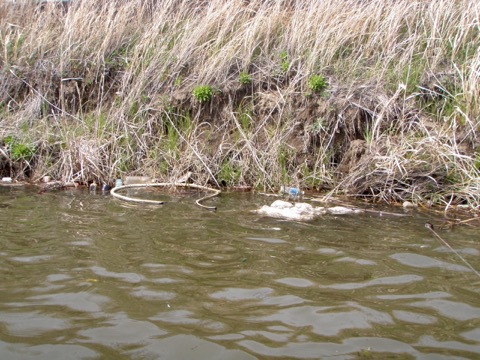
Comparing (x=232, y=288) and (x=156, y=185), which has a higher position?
(x=232, y=288)

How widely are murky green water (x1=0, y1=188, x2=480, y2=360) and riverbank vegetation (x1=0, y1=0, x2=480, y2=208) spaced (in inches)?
52.9

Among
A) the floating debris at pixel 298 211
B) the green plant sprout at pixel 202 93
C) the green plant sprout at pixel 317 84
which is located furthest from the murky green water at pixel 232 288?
the green plant sprout at pixel 202 93

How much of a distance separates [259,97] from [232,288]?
14.7 ft

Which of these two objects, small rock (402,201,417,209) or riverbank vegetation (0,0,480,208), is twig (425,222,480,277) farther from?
riverbank vegetation (0,0,480,208)

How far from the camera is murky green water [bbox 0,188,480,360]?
8.58 feet

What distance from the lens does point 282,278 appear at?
353 centimetres

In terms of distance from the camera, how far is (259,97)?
7.44 m

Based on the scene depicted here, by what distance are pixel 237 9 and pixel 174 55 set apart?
127 cm

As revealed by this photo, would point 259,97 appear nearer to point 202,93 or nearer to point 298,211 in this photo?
point 202,93

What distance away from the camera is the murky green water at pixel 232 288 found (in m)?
2.62

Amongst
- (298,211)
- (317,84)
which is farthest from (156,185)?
(317,84)

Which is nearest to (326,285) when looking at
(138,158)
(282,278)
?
(282,278)

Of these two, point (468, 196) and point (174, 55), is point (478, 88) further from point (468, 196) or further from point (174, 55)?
point (174, 55)

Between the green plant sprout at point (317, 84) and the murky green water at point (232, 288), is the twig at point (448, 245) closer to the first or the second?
the murky green water at point (232, 288)
